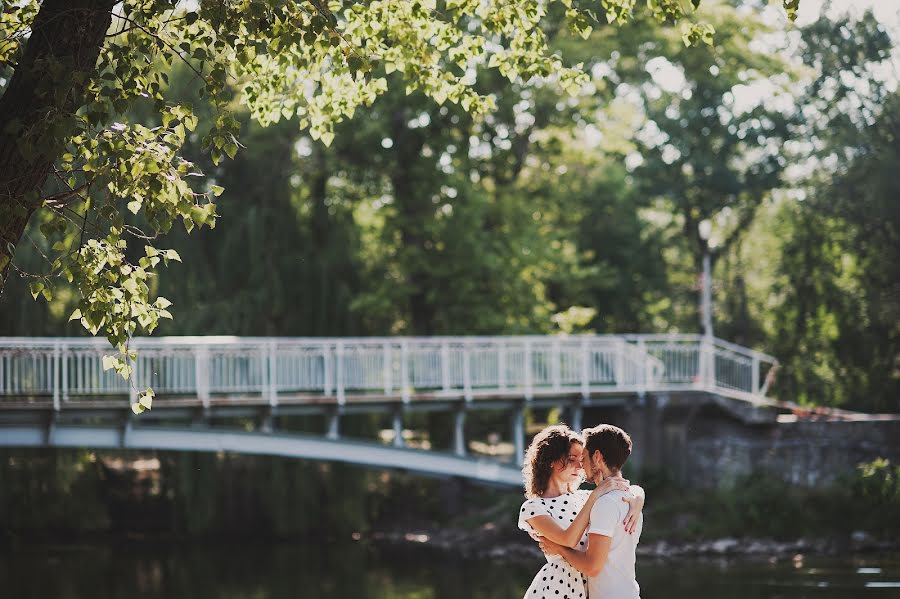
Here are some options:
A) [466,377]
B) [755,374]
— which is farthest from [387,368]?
[755,374]

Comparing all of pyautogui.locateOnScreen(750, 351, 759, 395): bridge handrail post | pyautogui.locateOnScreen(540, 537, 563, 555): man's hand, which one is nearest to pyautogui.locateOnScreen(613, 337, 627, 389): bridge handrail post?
pyautogui.locateOnScreen(750, 351, 759, 395): bridge handrail post

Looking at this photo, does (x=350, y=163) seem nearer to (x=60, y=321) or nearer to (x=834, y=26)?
(x=60, y=321)

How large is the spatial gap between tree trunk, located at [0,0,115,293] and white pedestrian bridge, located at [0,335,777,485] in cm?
1147

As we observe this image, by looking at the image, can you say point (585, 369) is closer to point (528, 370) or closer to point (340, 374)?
point (528, 370)

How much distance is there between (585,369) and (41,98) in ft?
54.5

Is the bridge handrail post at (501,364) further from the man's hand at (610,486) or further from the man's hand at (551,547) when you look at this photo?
the man's hand at (610,486)

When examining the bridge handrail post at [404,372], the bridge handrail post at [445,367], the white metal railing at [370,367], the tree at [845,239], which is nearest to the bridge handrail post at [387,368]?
the white metal railing at [370,367]

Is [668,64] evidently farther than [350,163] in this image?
Yes

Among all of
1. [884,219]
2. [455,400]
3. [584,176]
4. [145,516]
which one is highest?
[584,176]

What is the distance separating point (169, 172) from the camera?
690cm

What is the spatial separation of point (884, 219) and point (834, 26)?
4408mm

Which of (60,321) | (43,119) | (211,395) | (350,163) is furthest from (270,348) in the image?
(43,119)

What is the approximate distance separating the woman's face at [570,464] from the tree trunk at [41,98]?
264 centimetres

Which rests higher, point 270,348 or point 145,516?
point 270,348
